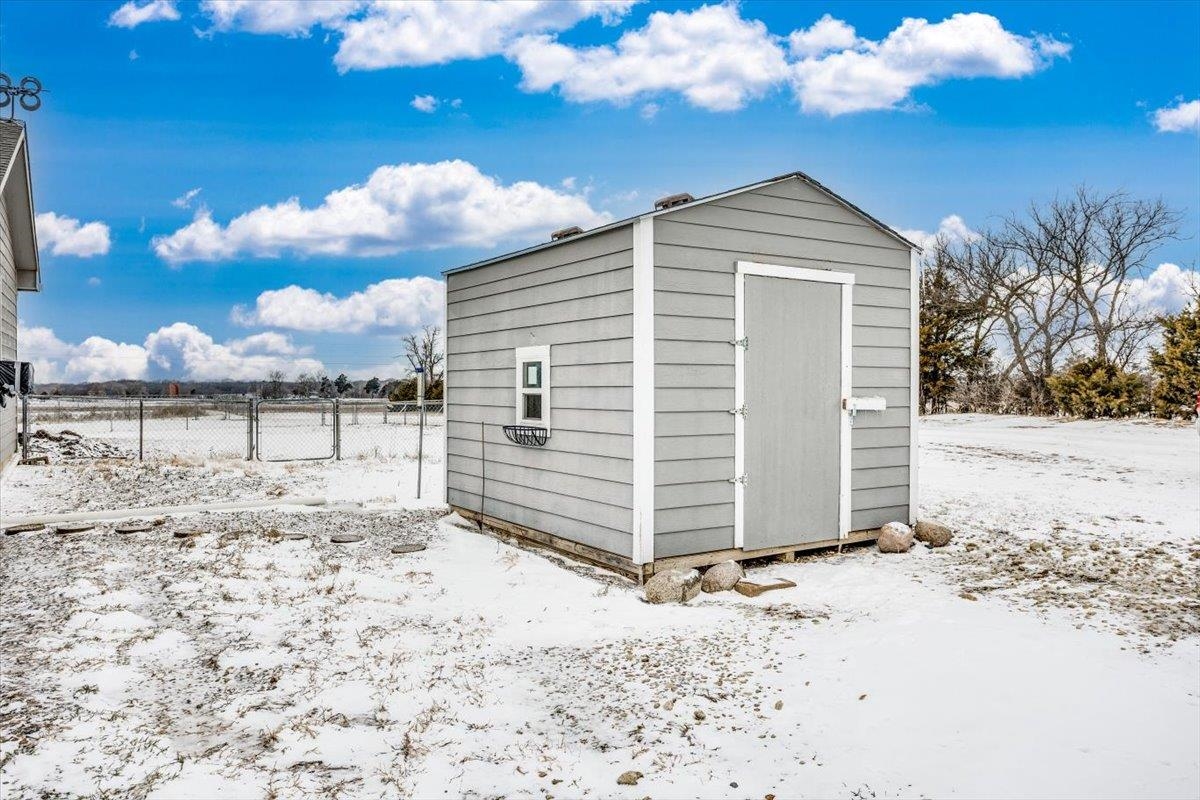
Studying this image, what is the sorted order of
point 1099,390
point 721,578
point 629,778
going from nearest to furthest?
1. point 629,778
2. point 721,578
3. point 1099,390

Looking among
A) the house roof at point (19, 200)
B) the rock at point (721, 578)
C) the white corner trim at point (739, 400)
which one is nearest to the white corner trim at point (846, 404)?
the white corner trim at point (739, 400)

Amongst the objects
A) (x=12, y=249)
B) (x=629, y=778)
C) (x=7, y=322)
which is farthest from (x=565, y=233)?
(x=12, y=249)

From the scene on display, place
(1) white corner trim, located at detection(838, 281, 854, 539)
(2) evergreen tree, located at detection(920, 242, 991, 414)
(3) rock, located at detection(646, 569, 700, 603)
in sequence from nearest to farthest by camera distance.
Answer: (3) rock, located at detection(646, 569, 700, 603), (1) white corner trim, located at detection(838, 281, 854, 539), (2) evergreen tree, located at detection(920, 242, 991, 414)

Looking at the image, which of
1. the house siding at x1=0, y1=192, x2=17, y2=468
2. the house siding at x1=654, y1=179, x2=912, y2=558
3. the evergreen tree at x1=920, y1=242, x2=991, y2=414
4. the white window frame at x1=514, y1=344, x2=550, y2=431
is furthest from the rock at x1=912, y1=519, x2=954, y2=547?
the evergreen tree at x1=920, y1=242, x2=991, y2=414

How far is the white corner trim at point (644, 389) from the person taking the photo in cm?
591

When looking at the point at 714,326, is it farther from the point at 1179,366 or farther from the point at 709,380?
the point at 1179,366

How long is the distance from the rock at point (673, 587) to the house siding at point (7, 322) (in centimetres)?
1077

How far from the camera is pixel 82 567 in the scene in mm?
6449

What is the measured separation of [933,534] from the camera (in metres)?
7.25

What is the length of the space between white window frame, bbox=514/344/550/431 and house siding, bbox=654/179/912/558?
1.45 metres

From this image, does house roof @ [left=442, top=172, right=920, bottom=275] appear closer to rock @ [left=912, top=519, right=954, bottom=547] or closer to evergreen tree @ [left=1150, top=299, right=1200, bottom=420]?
rock @ [left=912, top=519, right=954, bottom=547]

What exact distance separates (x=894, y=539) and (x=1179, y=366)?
13724 mm

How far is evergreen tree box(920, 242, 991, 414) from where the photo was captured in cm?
2397

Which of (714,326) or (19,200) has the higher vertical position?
(19,200)
